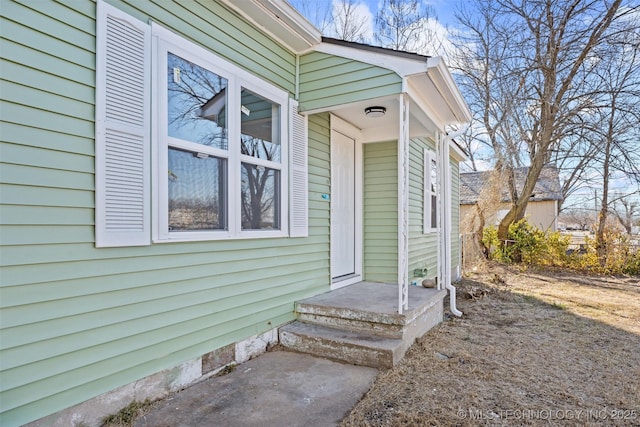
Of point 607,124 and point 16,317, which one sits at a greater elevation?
point 607,124

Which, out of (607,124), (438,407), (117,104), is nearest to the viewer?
(117,104)

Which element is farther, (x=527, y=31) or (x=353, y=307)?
(x=527, y=31)

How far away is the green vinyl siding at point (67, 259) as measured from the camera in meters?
1.81

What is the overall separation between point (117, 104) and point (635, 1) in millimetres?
10671

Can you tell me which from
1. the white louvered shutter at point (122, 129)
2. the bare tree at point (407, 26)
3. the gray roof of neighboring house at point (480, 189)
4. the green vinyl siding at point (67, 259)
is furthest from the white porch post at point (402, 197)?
the gray roof of neighboring house at point (480, 189)

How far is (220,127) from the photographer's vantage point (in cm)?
299

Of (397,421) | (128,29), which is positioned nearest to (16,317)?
(128,29)

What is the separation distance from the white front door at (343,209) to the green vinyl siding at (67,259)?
7.47 ft

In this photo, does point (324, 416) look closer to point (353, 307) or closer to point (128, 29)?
point (353, 307)

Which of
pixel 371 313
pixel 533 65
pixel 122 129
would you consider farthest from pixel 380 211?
pixel 533 65

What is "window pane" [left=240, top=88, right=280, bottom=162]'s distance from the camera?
3.28 meters

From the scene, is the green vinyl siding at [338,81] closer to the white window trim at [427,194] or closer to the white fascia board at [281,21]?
the white fascia board at [281,21]

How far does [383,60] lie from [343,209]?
86.6 inches

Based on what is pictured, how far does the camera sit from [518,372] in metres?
3.09
